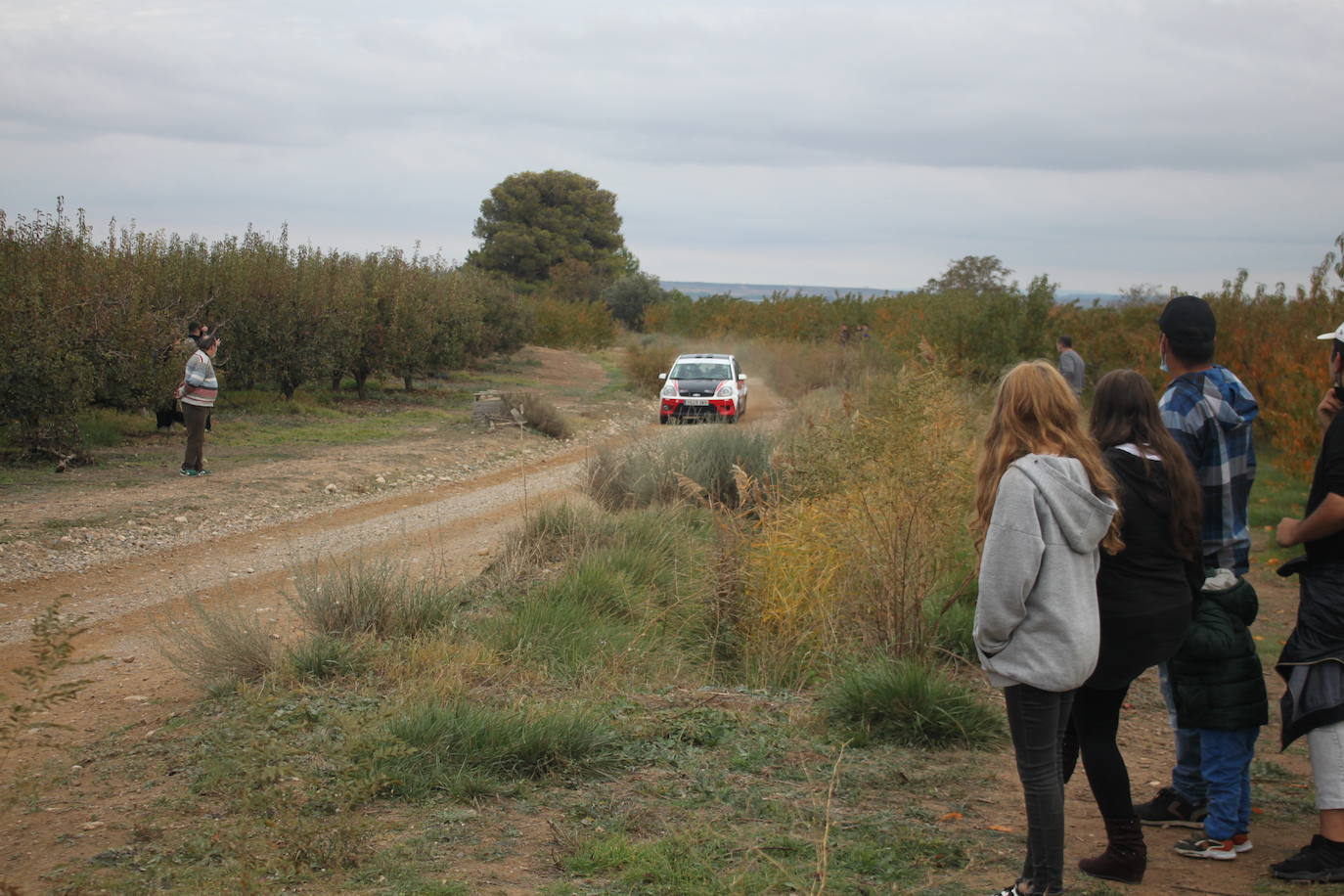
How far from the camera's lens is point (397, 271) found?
26.6 meters

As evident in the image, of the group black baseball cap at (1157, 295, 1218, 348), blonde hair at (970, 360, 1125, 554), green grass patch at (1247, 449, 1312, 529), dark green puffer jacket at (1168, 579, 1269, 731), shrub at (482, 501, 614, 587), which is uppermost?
black baseball cap at (1157, 295, 1218, 348)

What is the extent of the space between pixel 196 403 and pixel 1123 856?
12.6 m

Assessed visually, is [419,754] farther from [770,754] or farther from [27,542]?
[27,542]

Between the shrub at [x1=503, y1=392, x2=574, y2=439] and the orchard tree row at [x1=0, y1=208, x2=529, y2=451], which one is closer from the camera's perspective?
the orchard tree row at [x1=0, y1=208, x2=529, y2=451]

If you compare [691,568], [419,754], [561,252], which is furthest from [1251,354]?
[561,252]

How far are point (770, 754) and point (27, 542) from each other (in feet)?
26.3

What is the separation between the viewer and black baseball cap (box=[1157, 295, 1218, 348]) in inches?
158

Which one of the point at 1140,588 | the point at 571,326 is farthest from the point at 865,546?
the point at 571,326

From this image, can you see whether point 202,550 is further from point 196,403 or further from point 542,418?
point 542,418

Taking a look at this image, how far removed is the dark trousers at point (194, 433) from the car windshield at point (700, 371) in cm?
1143

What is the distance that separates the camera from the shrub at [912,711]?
17.2 feet

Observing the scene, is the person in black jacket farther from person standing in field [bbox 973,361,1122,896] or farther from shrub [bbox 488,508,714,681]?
shrub [bbox 488,508,714,681]

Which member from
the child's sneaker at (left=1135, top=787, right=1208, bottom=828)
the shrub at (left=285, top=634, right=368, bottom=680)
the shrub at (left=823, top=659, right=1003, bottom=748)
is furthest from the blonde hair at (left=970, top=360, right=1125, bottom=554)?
the shrub at (left=285, top=634, right=368, bottom=680)

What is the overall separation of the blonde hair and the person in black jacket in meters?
0.16
